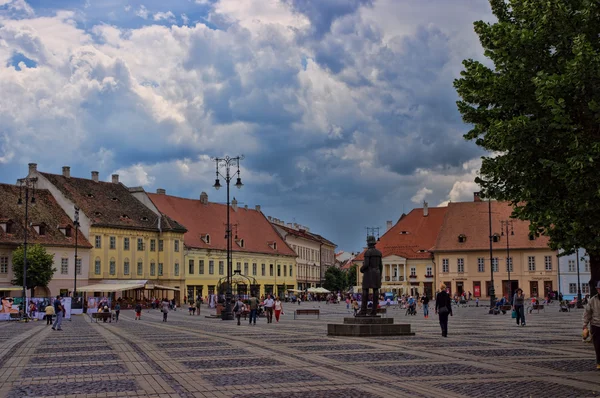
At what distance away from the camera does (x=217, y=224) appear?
315 feet

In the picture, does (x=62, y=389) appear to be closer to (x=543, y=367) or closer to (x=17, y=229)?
(x=543, y=367)

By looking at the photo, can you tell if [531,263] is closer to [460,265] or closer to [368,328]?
[460,265]

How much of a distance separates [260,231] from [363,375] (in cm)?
8944

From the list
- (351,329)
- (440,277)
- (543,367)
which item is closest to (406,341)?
(351,329)

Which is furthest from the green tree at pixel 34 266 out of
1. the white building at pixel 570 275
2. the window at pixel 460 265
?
the white building at pixel 570 275

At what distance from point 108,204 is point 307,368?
69985 millimetres

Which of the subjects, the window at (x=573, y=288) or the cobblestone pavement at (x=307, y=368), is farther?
the window at (x=573, y=288)

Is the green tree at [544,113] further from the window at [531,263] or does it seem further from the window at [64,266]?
the window at [531,263]

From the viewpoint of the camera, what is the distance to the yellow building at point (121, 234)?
77500 millimetres

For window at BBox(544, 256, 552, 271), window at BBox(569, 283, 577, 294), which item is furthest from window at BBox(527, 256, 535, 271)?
window at BBox(569, 283, 577, 294)

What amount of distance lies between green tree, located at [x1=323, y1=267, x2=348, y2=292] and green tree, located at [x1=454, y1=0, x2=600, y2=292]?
107 m

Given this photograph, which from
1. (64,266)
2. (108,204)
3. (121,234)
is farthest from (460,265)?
(64,266)

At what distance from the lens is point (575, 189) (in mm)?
15492

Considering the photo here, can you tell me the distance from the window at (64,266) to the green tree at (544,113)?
60.9 meters
